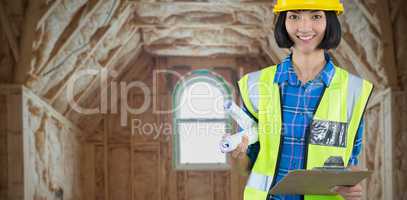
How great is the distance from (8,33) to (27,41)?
0.61ft

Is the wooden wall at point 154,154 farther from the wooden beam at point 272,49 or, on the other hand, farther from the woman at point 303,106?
the woman at point 303,106

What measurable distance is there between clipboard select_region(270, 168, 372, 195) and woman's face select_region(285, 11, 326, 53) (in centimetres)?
51

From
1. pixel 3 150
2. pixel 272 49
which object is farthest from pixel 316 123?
pixel 272 49

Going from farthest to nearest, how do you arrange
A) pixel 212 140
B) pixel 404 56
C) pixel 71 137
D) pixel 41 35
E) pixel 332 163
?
1. pixel 212 140
2. pixel 71 137
3. pixel 41 35
4. pixel 404 56
5. pixel 332 163

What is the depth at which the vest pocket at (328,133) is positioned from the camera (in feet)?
7.98

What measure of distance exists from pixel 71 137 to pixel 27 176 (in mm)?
2855

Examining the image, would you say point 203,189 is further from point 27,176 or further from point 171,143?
point 27,176

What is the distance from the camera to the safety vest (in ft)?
8.02

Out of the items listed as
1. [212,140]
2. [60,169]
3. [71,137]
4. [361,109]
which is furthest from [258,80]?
[212,140]

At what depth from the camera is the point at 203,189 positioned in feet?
38.4

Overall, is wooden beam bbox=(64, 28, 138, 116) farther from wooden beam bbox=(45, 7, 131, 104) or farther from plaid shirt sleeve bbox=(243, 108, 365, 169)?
plaid shirt sleeve bbox=(243, 108, 365, 169)

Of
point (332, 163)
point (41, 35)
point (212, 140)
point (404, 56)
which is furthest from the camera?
point (212, 140)

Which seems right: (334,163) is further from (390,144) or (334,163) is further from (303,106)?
(390,144)

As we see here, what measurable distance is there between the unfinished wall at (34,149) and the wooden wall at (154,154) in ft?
5.97
